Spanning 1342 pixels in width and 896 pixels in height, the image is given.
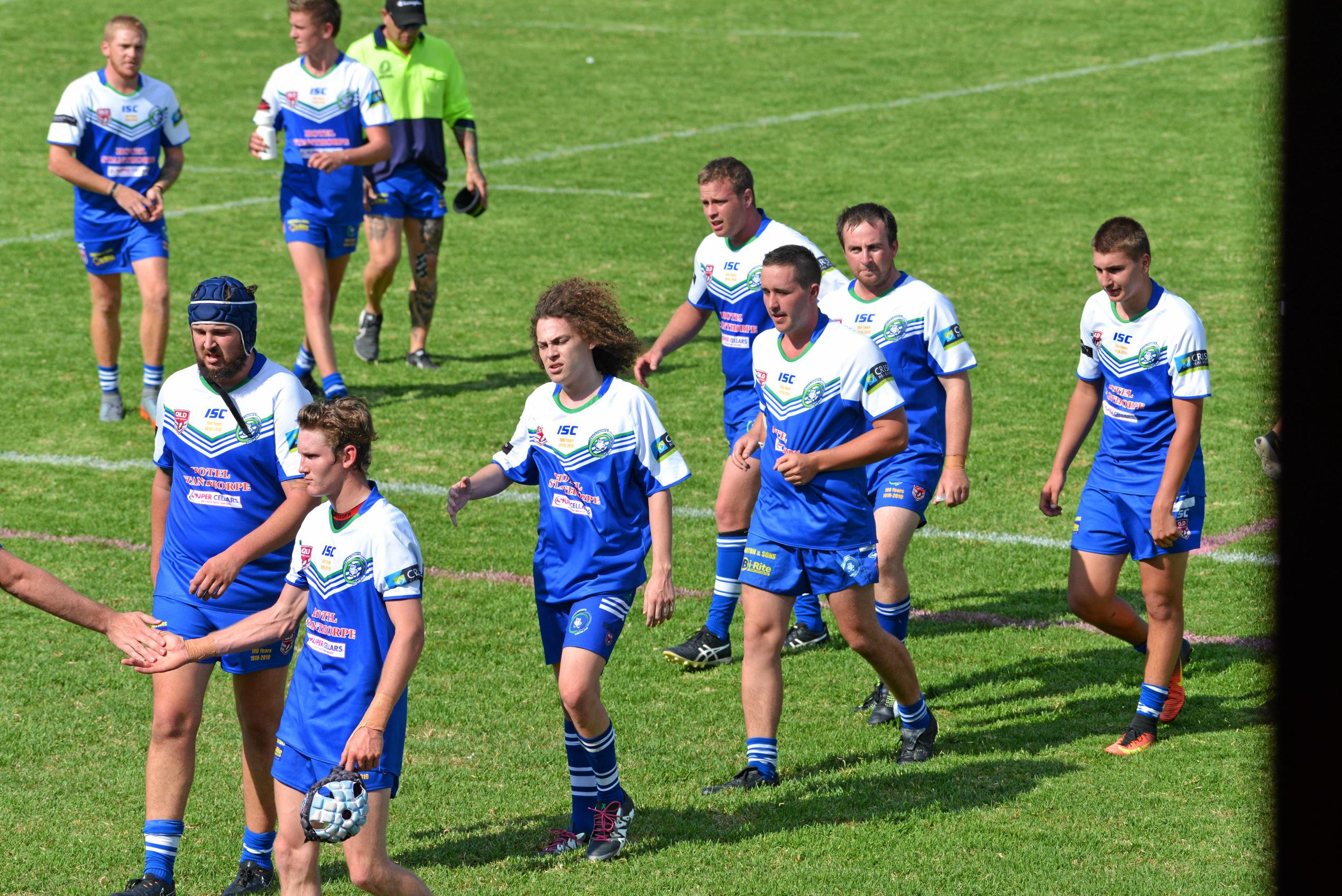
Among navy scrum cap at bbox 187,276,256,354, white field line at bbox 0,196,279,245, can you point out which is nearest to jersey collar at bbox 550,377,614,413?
navy scrum cap at bbox 187,276,256,354

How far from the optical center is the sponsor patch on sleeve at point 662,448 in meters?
5.67

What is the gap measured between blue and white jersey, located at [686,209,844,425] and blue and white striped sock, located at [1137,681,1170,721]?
2.36 m

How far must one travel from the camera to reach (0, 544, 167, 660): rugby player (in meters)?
4.93

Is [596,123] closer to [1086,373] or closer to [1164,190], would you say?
[1164,190]

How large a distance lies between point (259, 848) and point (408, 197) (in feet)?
26.5

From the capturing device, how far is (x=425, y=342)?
1366cm

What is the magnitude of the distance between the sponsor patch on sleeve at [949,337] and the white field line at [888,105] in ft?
48.5

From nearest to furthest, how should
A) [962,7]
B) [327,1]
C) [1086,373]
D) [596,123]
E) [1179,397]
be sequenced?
[1179,397] → [1086,373] → [327,1] → [596,123] → [962,7]

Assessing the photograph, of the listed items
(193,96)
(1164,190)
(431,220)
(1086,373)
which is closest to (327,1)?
(431,220)

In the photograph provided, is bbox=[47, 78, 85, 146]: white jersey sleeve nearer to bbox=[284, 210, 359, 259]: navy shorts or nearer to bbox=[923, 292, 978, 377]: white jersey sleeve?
bbox=[284, 210, 359, 259]: navy shorts

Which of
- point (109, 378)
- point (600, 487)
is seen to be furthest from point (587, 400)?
point (109, 378)

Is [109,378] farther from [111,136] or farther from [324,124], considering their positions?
[324,124]

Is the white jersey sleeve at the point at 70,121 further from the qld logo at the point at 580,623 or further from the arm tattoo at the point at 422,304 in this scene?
the qld logo at the point at 580,623

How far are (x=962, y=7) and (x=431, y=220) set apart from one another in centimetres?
2226
